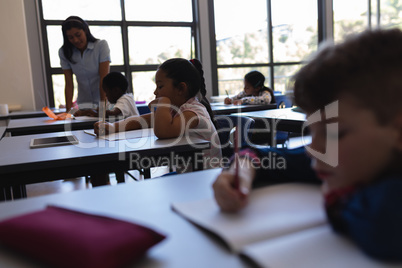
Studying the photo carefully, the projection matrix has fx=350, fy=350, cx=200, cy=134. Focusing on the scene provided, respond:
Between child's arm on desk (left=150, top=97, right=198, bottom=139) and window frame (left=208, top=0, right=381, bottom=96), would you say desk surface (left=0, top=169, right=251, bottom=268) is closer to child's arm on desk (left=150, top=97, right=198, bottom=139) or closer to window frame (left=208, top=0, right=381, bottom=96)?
child's arm on desk (left=150, top=97, right=198, bottom=139)

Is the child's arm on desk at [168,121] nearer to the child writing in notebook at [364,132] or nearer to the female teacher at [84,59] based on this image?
the child writing in notebook at [364,132]

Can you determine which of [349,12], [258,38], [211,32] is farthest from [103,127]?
[349,12]

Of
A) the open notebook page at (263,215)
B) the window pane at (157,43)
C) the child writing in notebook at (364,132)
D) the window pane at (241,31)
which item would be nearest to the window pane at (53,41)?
the window pane at (157,43)

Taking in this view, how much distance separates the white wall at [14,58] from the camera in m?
4.20

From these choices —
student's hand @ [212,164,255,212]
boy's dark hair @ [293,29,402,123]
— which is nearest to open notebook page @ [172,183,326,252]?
student's hand @ [212,164,255,212]

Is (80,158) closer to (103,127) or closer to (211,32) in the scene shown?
(103,127)

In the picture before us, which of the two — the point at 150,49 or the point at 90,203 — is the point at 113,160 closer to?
the point at 90,203

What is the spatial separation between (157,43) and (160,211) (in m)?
4.91

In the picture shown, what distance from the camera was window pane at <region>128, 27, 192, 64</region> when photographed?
16.7ft

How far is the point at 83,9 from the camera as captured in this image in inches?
188

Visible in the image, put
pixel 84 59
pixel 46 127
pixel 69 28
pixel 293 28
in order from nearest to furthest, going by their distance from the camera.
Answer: pixel 46 127
pixel 69 28
pixel 84 59
pixel 293 28

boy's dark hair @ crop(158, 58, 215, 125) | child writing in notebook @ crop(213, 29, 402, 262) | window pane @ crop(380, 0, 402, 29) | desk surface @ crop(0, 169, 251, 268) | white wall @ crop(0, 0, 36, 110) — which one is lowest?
desk surface @ crop(0, 169, 251, 268)

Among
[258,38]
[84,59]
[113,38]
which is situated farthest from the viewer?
[258,38]

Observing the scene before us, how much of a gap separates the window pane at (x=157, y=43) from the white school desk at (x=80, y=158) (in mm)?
3816
